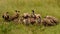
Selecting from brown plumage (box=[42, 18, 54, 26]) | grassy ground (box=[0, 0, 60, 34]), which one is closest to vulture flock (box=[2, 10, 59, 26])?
brown plumage (box=[42, 18, 54, 26])

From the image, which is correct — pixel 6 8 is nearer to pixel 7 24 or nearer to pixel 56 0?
pixel 7 24

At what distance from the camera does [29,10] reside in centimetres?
855

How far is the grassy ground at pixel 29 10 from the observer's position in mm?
6809

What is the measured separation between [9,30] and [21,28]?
17.2 inches

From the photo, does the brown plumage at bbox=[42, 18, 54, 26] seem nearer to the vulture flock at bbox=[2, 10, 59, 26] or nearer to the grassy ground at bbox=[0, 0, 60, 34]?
the vulture flock at bbox=[2, 10, 59, 26]

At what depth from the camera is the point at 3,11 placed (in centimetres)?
836

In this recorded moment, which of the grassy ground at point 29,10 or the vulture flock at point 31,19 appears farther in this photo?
the vulture flock at point 31,19

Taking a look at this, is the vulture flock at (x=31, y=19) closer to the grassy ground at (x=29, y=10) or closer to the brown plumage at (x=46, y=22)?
the brown plumage at (x=46, y=22)

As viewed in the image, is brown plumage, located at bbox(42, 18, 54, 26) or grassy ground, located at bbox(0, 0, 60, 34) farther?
brown plumage, located at bbox(42, 18, 54, 26)

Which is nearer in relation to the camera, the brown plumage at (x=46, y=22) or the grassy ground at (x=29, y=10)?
the grassy ground at (x=29, y=10)

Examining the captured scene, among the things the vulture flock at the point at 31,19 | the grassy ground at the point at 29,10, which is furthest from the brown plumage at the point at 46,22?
the grassy ground at the point at 29,10

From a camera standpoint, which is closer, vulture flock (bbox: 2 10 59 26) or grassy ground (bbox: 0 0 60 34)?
grassy ground (bbox: 0 0 60 34)

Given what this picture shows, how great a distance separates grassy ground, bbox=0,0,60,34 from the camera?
6.81 m

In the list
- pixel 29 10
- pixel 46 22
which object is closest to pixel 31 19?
pixel 46 22
